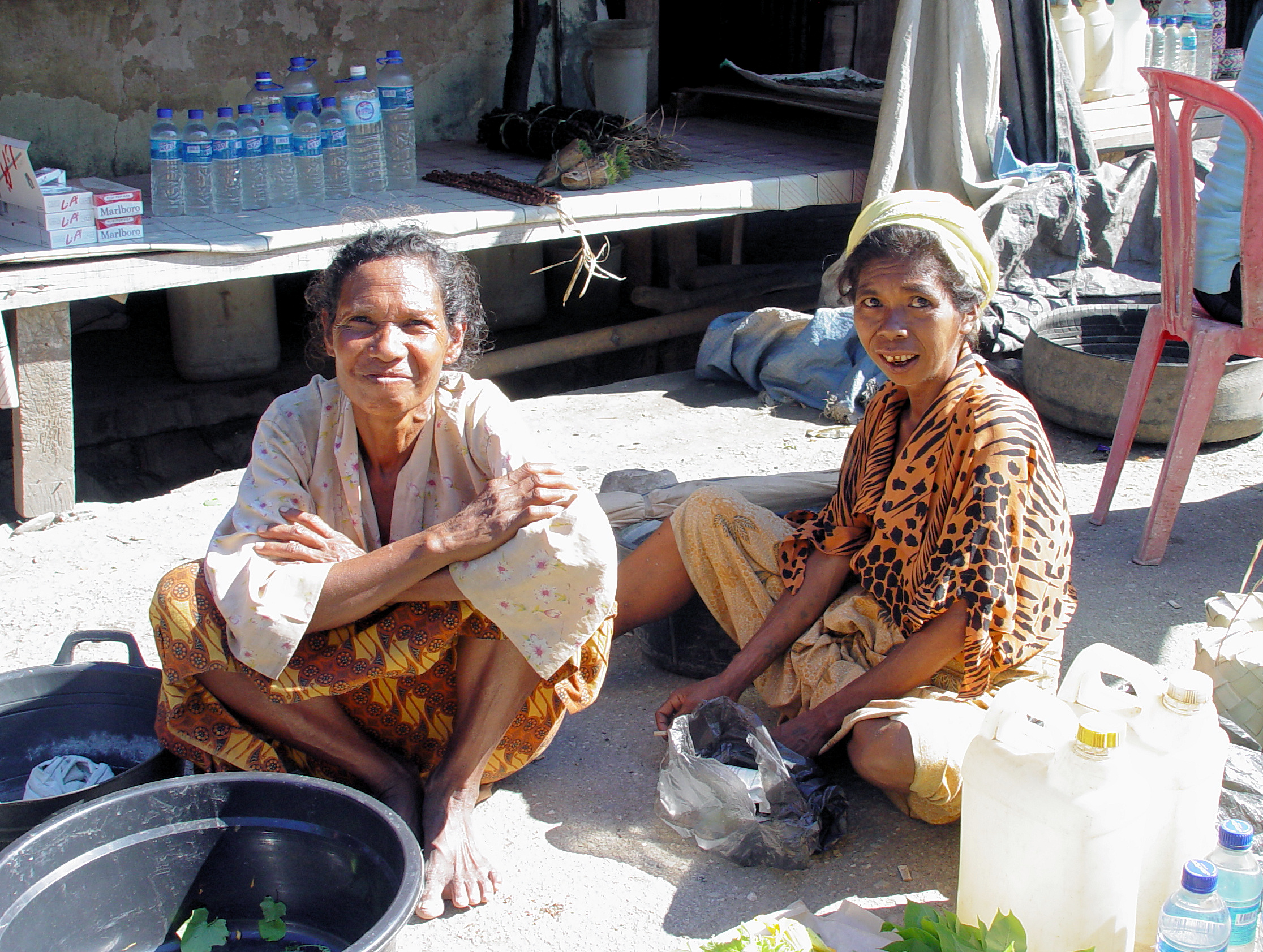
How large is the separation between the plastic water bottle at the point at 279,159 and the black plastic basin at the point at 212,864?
3.25 meters

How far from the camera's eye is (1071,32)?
581 centimetres

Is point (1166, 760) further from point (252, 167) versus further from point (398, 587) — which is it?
point (252, 167)

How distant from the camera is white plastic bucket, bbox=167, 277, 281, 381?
5.36 metres

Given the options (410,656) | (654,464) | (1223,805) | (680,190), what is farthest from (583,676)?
(680,190)

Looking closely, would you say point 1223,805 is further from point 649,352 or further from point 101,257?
point 649,352

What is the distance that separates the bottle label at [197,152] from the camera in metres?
4.46

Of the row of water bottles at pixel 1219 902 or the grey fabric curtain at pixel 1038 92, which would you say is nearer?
the row of water bottles at pixel 1219 902

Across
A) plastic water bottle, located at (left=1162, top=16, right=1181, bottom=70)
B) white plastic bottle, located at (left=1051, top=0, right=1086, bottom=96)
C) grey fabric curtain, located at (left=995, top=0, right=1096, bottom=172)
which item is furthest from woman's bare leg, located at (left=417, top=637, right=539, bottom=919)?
plastic water bottle, located at (left=1162, top=16, right=1181, bottom=70)

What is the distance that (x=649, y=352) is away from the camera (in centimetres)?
673

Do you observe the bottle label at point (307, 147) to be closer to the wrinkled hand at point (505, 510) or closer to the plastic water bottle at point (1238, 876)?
the wrinkled hand at point (505, 510)

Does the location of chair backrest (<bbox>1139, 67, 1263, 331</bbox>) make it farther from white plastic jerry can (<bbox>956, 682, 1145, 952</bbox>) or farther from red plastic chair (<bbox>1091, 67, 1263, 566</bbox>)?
white plastic jerry can (<bbox>956, 682, 1145, 952</bbox>)

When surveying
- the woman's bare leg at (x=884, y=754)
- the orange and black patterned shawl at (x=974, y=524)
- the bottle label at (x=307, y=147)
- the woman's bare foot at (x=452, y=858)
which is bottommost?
the woman's bare foot at (x=452, y=858)

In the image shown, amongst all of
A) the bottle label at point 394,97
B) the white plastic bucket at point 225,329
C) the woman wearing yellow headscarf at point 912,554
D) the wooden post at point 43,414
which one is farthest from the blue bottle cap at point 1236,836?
the white plastic bucket at point 225,329

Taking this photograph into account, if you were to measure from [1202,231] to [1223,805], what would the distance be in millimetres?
1962
